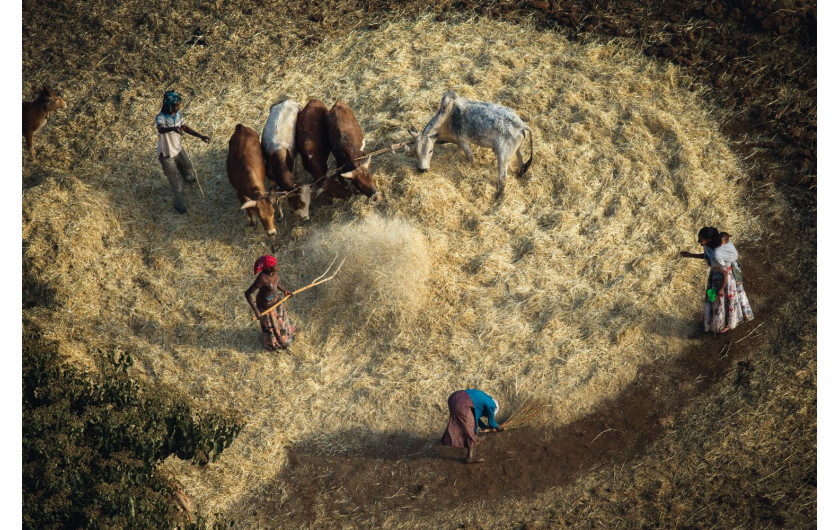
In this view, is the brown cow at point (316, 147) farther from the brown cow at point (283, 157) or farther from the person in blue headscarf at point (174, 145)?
the person in blue headscarf at point (174, 145)

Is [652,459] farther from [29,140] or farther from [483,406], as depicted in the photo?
[29,140]

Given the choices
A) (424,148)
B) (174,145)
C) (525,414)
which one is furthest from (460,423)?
(174,145)

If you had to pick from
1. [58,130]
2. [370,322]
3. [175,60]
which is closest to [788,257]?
[370,322]

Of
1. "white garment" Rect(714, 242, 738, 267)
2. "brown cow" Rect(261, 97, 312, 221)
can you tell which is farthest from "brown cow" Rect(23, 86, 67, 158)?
"white garment" Rect(714, 242, 738, 267)

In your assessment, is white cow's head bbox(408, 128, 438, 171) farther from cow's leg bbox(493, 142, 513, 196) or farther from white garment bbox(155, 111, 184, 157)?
white garment bbox(155, 111, 184, 157)

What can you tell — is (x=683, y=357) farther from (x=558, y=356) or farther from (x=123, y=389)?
(x=123, y=389)

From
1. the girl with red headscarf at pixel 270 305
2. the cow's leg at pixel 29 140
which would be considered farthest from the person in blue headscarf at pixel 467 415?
the cow's leg at pixel 29 140

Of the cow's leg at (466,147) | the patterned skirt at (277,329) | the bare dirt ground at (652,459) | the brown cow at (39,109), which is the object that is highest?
the brown cow at (39,109)
